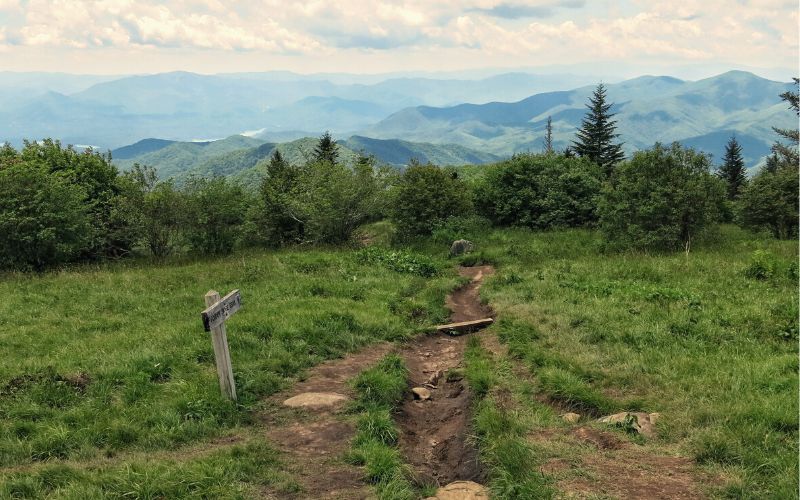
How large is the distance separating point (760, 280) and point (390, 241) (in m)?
17.3

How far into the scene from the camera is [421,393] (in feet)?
30.0

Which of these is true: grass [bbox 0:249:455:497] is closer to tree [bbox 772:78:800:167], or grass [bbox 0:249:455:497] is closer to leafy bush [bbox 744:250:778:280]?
leafy bush [bbox 744:250:778:280]

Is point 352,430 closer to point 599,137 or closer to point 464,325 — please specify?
point 464,325

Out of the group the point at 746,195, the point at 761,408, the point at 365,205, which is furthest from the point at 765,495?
the point at 746,195

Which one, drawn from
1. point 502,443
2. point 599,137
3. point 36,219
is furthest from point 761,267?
point 599,137

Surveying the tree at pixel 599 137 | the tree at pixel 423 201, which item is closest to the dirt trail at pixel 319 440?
the tree at pixel 423 201

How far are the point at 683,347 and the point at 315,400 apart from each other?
7143 mm

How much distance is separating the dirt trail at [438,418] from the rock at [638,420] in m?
2.17

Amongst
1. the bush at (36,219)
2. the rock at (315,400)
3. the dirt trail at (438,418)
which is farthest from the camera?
the bush at (36,219)

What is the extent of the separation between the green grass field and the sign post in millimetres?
288

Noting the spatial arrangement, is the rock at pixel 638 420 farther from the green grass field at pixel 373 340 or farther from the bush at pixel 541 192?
the bush at pixel 541 192

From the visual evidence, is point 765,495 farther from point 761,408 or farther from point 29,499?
point 29,499

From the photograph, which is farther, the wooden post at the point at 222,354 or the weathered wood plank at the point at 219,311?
the wooden post at the point at 222,354

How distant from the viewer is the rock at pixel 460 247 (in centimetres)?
2355
